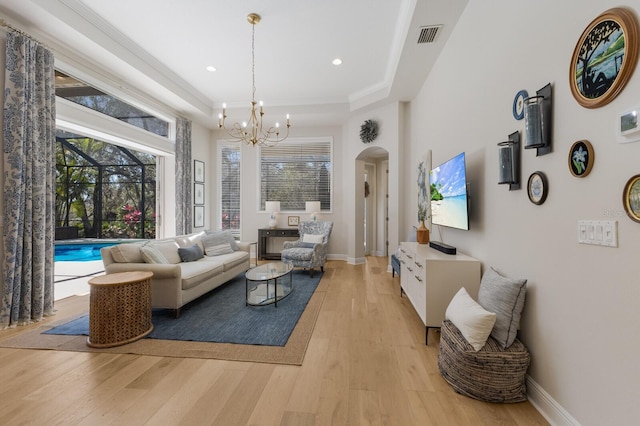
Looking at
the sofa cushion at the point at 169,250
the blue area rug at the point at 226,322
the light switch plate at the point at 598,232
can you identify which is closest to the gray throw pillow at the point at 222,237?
the sofa cushion at the point at 169,250

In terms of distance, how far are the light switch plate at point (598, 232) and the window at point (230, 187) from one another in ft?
21.1

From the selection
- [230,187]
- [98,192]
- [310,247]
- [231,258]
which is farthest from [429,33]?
[98,192]

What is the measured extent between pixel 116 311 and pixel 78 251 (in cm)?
636

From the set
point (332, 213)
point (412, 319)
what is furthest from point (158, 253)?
point (332, 213)

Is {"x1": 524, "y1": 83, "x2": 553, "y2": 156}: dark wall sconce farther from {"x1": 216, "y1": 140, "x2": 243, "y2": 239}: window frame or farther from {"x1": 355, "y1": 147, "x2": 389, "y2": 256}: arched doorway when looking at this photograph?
{"x1": 216, "y1": 140, "x2": 243, "y2": 239}: window frame

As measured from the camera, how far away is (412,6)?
2693 mm

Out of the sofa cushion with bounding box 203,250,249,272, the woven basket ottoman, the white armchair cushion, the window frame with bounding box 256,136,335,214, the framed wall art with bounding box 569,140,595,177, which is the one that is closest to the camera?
the framed wall art with bounding box 569,140,595,177

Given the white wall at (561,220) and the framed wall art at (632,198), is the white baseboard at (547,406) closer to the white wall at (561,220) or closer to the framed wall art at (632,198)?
the white wall at (561,220)

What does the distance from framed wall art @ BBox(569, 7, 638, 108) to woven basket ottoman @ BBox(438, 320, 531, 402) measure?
1471mm

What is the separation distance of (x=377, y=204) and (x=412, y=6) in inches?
193

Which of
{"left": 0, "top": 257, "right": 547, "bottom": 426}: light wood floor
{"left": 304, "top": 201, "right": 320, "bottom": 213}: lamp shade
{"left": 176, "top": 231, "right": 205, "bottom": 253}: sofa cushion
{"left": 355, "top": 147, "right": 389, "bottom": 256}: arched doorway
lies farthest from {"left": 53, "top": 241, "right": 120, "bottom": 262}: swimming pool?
{"left": 355, "top": 147, "right": 389, "bottom": 256}: arched doorway

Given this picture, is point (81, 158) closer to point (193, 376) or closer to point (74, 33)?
point (74, 33)

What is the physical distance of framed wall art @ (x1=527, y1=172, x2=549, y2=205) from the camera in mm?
1611

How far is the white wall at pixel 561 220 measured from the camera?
3.79 ft
